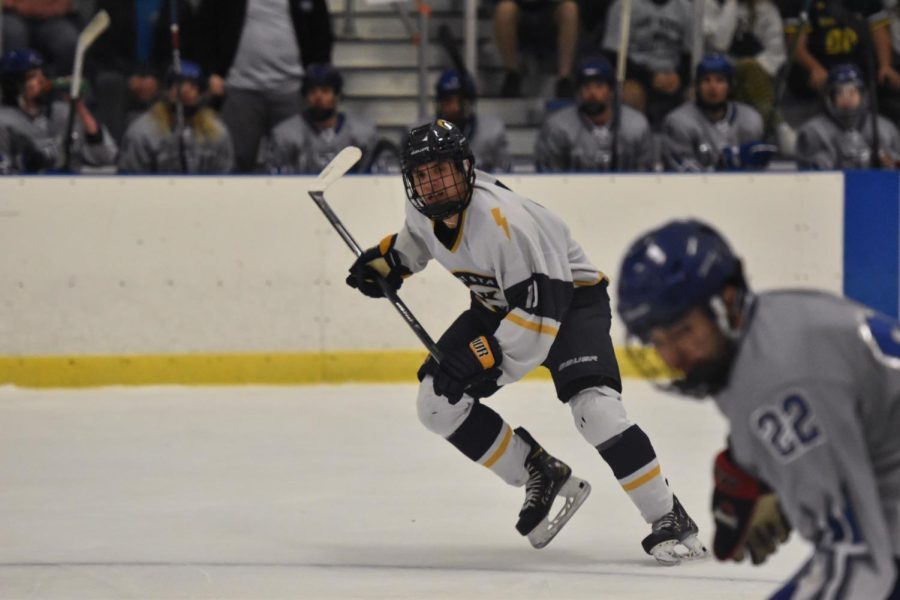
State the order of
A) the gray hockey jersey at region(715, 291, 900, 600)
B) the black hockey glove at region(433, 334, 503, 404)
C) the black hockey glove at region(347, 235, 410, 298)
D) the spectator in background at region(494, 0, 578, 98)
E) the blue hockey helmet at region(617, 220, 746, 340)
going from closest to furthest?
the gray hockey jersey at region(715, 291, 900, 600) → the blue hockey helmet at region(617, 220, 746, 340) → the black hockey glove at region(433, 334, 503, 404) → the black hockey glove at region(347, 235, 410, 298) → the spectator in background at region(494, 0, 578, 98)

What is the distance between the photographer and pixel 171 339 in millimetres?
6203

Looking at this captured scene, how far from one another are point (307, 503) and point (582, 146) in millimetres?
2930

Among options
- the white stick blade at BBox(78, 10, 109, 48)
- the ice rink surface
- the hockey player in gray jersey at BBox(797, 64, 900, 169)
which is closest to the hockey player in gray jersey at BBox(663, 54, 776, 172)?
the hockey player in gray jersey at BBox(797, 64, 900, 169)

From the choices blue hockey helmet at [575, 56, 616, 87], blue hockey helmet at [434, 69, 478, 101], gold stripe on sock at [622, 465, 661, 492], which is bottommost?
gold stripe on sock at [622, 465, 661, 492]

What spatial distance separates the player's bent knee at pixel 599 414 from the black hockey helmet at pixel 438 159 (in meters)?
0.54

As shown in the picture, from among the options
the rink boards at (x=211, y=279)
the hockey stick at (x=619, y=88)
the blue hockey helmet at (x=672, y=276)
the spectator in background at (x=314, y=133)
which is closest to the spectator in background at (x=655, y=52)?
the hockey stick at (x=619, y=88)

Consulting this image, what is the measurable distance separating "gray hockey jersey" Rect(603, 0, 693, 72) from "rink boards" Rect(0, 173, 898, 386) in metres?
1.37

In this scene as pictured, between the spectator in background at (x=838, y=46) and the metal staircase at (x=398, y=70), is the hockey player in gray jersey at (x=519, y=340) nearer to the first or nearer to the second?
the metal staircase at (x=398, y=70)

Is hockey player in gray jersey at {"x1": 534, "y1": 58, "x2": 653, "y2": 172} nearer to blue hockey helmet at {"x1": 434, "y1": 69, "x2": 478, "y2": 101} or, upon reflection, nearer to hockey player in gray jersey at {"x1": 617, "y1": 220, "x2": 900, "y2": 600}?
blue hockey helmet at {"x1": 434, "y1": 69, "x2": 478, "y2": 101}

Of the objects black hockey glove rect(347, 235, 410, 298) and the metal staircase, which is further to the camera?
the metal staircase

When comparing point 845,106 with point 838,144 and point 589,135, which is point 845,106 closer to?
point 838,144

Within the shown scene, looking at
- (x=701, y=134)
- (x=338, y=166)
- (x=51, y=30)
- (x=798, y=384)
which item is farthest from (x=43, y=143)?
(x=798, y=384)

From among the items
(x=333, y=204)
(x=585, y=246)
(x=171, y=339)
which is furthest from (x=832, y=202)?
(x=171, y=339)

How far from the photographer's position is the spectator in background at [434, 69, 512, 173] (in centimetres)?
677
